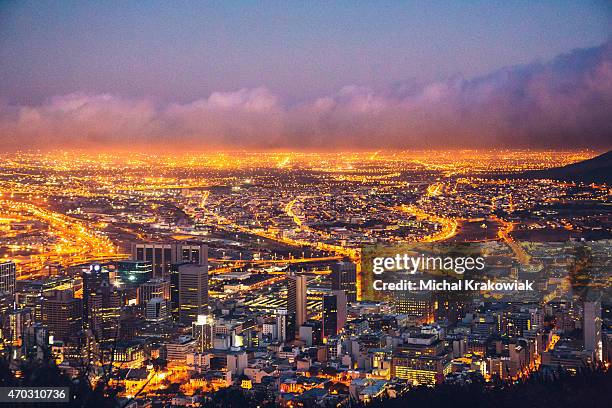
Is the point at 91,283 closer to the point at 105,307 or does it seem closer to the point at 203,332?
the point at 105,307

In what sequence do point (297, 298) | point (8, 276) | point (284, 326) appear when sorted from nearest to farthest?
1. point (284, 326)
2. point (297, 298)
3. point (8, 276)

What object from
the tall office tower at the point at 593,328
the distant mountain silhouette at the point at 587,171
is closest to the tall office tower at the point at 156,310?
the distant mountain silhouette at the point at 587,171

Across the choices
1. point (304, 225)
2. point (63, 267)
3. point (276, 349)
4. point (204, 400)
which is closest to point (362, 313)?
point (276, 349)

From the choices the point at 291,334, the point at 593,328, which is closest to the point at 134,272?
the point at 291,334

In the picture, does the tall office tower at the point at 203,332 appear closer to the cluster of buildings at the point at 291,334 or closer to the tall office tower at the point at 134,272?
the cluster of buildings at the point at 291,334

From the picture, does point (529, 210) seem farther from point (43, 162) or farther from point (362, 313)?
point (43, 162)
